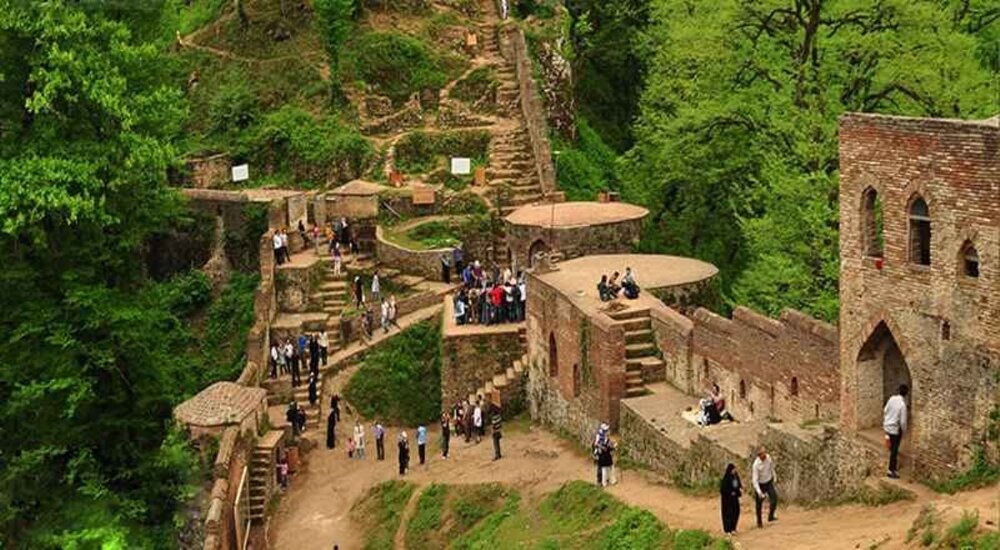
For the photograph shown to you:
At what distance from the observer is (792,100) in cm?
3738

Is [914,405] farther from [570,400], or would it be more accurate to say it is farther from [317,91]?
[317,91]

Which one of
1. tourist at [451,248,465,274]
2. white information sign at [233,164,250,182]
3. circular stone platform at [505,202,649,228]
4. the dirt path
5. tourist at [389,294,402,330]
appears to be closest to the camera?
the dirt path

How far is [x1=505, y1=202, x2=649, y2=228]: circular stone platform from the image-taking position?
4300cm

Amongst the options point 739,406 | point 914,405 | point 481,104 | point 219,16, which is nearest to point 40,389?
point 739,406

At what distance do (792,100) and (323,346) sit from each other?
48.9 feet

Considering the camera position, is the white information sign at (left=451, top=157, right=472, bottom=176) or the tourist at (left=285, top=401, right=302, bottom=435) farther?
the white information sign at (left=451, top=157, right=472, bottom=176)

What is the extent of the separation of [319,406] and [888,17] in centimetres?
1793

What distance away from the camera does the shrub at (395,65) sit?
58812 millimetres

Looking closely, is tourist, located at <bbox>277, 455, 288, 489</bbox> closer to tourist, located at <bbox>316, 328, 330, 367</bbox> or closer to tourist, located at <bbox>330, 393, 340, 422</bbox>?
tourist, located at <bbox>330, 393, 340, 422</bbox>

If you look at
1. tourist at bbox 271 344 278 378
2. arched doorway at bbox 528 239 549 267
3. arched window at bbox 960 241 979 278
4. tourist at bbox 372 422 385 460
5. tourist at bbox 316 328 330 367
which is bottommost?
tourist at bbox 372 422 385 460

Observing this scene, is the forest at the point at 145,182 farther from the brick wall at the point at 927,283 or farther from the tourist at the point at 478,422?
the brick wall at the point at 927,283

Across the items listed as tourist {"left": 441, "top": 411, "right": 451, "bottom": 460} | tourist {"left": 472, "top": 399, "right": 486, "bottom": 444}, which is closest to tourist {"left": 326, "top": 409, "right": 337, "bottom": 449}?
tourist {"left": 441, "top": 411, "right": 451, "bottom": 460}

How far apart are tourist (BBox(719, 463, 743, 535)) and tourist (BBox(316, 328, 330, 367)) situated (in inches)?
807

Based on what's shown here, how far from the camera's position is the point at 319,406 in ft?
137
